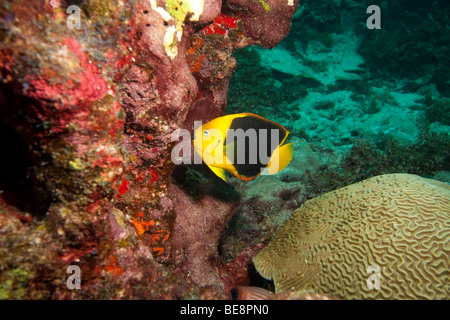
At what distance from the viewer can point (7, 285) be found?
1167 mm

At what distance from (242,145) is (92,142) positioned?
4.26 ft

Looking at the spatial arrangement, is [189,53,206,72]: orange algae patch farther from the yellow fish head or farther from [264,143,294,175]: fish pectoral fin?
[264,143,294,175]: fish pectoral fin

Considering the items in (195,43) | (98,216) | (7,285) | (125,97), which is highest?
(195,43)

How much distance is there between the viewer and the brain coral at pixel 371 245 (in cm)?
202

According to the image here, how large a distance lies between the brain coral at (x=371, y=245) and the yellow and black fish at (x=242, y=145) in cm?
106

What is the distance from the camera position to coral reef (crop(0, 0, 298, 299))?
1.09 m

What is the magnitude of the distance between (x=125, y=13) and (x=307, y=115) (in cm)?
921

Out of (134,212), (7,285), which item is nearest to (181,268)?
(134,212)

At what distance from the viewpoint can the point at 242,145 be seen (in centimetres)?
219

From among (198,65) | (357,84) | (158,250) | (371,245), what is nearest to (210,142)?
(158,250)

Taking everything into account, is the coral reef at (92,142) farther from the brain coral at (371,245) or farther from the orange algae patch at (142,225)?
the brain coral at (371,245)

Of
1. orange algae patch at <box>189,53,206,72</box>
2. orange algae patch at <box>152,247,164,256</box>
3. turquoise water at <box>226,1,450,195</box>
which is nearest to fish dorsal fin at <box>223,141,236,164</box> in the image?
orange algae patch at <box>152,247,164,256</box>

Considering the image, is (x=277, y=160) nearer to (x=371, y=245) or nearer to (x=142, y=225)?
(x=371, y=245)
